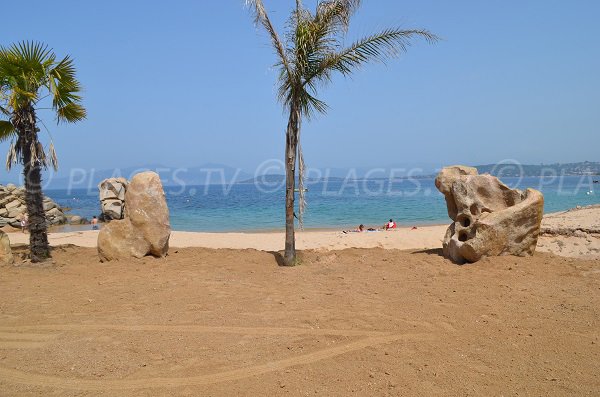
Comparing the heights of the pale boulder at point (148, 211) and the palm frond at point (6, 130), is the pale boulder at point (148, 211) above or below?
below

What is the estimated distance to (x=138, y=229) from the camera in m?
10.2

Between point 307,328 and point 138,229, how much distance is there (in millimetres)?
5959

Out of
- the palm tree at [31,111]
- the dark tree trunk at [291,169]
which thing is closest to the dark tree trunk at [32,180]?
the palm tree at [31,111]

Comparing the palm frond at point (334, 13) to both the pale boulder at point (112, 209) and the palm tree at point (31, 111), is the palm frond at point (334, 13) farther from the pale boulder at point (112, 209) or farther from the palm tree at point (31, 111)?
the pale boulder at point (112, 209)

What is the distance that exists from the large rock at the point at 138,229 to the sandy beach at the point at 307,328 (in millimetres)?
537

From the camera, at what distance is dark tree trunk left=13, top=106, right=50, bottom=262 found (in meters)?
9.93

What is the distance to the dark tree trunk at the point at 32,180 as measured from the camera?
993 cm

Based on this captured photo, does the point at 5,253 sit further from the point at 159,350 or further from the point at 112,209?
the point at 112,209

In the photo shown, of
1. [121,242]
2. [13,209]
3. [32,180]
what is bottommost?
[13,209]

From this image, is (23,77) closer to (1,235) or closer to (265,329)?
(1,235)

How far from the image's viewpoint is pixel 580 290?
6.94 m

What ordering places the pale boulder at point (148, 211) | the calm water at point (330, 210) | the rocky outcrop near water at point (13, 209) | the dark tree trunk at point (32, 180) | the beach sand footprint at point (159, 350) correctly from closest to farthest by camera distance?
1. the beach sand footprint at point (159, 350)
2. the dark tree trunk at point (32, 180)
3. the pale boulder at point (148, 211)
4. the rocky outcrop near water at point (13, 209)
5. the calm water at point (330, 210)

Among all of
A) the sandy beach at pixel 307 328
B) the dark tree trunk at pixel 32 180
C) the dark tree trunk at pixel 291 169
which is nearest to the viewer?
the sandy beach at pixel 307 328

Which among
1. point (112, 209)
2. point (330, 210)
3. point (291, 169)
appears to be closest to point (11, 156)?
point (291, 169)
